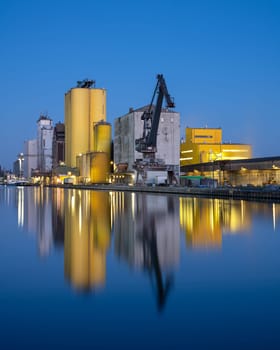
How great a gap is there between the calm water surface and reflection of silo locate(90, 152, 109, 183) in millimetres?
88188

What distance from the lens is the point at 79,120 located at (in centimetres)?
12612

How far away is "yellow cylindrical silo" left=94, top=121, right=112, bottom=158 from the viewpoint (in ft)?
353

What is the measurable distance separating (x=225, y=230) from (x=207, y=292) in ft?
27.5

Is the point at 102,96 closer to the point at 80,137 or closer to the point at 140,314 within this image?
the point at 80,137

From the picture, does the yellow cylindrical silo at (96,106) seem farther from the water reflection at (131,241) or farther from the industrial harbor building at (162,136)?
the water reflection at (131,241)

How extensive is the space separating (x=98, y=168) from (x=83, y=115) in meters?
28.3

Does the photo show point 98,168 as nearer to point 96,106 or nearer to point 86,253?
point 96,106

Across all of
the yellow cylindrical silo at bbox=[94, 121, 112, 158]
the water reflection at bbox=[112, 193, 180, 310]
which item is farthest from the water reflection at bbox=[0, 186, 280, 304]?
the yellow cylindrical silo at bbox=[94, 121, 112, 158]

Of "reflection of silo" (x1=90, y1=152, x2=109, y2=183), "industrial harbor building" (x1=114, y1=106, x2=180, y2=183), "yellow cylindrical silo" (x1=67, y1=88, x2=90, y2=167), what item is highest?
"yellow cylindrical silo" (x1=67, y1=88, x2=90, y2=167)

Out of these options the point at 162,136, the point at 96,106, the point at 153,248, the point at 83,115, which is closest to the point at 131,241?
the point at 153,248

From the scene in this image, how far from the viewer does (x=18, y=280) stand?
800cm

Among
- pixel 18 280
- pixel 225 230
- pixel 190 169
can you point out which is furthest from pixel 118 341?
pixel 190 169

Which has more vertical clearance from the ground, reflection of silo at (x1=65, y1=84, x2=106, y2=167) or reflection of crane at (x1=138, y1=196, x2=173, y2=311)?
reflection of silo at (x1=65, y1=84, x2=106, y2=167)

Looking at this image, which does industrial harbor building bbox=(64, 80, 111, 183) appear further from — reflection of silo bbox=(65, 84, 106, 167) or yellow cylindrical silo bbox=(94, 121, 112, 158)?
yellow cylindrical silo bbox=(94, 121, 112, 158)
